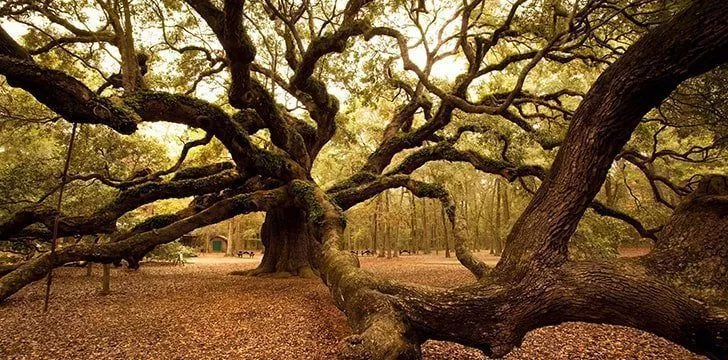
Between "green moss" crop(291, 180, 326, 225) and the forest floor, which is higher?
"green moss" crop(291, 180, 326, 225)

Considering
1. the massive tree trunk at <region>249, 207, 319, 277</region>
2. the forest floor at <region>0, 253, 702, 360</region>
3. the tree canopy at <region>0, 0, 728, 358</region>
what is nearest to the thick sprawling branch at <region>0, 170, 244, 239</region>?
the tree canopy at <region>0, 0, 728, 358</region>

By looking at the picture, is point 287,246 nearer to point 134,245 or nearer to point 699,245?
point 134,245

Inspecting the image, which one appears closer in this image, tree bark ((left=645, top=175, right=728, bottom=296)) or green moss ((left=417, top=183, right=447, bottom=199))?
tree bark ((left=645, top=175, right=728, bottom=296))

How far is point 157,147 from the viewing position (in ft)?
56.5

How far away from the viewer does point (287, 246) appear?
13.0 meters

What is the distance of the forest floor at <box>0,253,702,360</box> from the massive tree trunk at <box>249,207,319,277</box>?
351 centimetres

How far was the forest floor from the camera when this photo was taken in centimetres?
493

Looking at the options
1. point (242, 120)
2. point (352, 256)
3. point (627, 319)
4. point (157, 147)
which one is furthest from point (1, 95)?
point (627, 319)

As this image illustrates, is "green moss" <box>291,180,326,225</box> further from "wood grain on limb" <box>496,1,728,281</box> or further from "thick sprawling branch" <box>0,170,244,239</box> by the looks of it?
"wood grain on limb" <box>496,1,728,281</box>

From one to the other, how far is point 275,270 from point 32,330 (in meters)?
7.26

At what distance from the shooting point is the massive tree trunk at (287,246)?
12.7 metres

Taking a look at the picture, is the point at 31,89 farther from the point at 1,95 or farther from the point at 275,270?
the point at 1,95

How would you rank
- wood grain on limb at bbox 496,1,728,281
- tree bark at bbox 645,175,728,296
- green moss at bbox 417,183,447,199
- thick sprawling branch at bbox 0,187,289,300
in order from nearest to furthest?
wood grain on limb at bbox 496,1,728,281 → tree bark at bbox 645,175,728,296 → thick sprawling branch at bbox 0,187,289,300 → green moss at bbox 417,183,447,199

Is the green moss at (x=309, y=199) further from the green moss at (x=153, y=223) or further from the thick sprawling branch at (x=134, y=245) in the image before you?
the green moss at (x=153, y=223)
